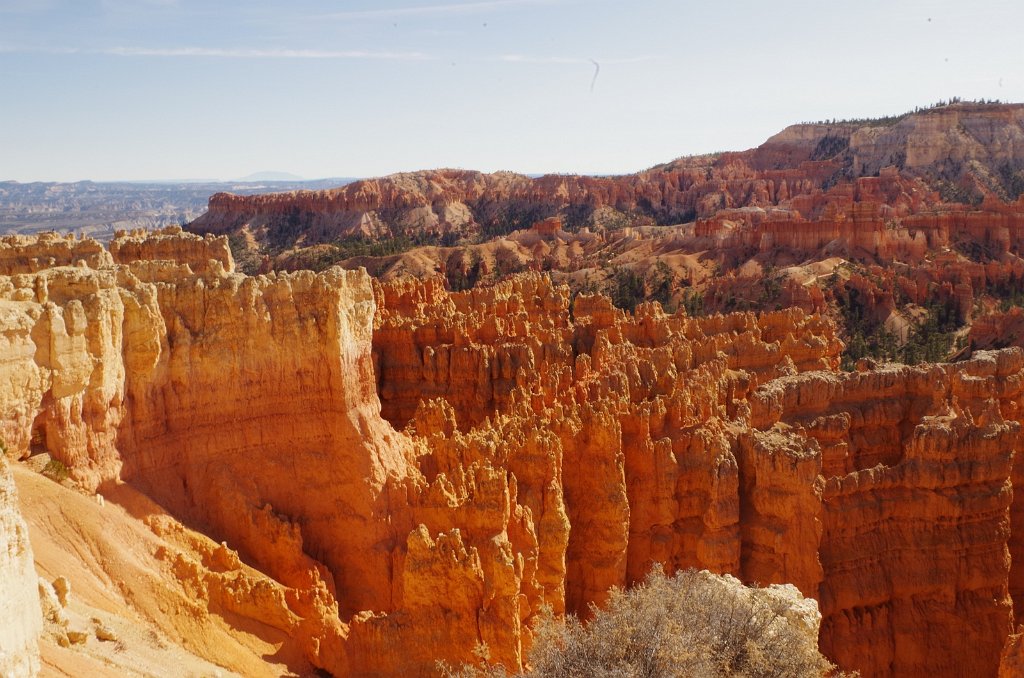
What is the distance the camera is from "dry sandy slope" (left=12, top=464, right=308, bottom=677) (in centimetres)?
1112

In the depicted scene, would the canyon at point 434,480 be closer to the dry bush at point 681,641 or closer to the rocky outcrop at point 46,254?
the rocky outcrop at point 46,254

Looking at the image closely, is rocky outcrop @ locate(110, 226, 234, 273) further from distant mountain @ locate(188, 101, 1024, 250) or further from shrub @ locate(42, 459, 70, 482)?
distant mountain @ locate(188, 101, 1024, 250)

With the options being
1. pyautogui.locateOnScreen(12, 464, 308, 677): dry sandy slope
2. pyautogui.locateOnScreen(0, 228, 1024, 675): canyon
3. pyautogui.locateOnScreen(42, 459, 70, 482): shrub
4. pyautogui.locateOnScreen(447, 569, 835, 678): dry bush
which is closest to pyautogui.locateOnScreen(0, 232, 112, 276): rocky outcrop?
pyautogui.locateOnScreen(0, 228, 1024, 675): canyon

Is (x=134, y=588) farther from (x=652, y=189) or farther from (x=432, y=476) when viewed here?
(x=652, y=189)

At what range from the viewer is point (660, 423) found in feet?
63.4

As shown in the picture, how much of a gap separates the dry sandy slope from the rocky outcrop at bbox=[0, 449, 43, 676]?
1966 mm

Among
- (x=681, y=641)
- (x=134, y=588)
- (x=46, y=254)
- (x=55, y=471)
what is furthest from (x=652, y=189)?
(x=681, y=641)

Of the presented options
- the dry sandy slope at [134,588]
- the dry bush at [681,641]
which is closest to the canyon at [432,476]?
the dry sandy slope at [134,588]

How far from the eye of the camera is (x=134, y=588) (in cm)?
1238

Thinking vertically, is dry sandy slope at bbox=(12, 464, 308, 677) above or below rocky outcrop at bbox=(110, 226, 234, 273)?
below

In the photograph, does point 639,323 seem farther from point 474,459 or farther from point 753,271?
point 753,271

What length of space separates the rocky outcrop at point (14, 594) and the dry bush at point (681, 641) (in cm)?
502

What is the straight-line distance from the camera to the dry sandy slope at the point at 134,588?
11125mm

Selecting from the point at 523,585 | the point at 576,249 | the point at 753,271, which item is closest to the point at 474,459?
the point at 523,585
